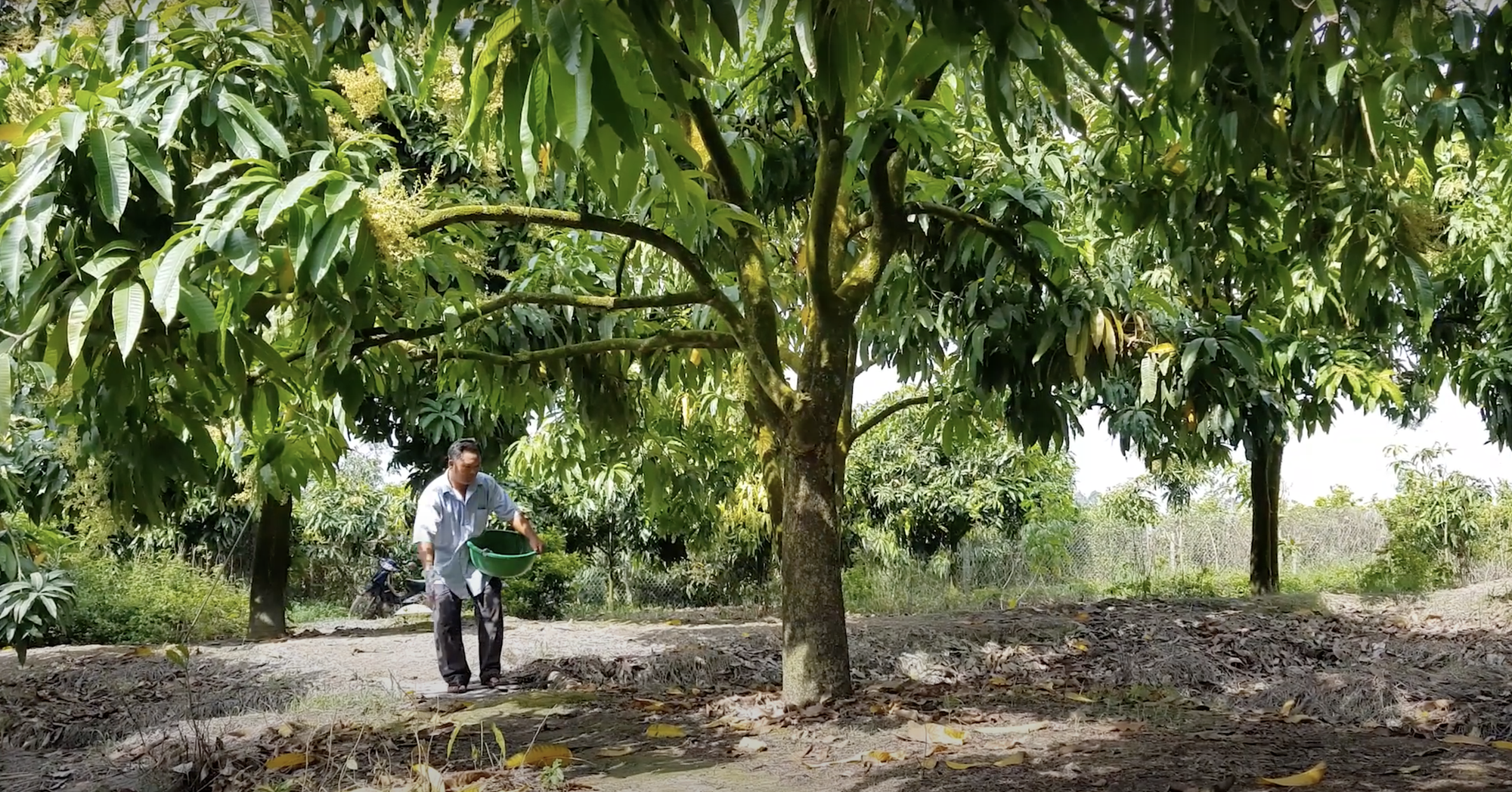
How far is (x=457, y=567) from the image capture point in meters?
5.90

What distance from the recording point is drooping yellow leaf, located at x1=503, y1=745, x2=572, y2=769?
371 cm

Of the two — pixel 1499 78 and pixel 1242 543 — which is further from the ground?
pixel 1499 78

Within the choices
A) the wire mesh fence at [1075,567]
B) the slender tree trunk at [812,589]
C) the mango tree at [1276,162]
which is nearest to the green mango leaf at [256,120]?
the mango tree at [1276,162]

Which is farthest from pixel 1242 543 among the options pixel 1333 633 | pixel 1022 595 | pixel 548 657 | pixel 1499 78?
pixel 1499 78

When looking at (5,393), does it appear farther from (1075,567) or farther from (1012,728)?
(1075,567)

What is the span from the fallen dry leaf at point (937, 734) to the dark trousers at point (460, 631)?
7.81ft

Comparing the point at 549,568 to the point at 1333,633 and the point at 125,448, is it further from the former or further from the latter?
the point at 125,448

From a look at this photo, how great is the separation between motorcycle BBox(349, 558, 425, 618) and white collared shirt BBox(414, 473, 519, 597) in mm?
7528

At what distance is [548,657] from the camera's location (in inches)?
266

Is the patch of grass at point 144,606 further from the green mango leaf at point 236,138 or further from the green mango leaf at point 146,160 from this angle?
the green mango leaf at point 146,160

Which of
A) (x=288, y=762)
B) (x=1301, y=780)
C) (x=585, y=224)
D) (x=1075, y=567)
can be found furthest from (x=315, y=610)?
(x=1301, y=780)

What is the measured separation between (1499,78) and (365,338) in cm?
325

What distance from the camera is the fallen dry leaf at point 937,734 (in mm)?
3941

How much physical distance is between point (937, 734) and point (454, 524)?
9.63 ft
